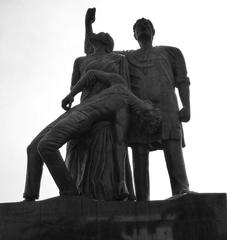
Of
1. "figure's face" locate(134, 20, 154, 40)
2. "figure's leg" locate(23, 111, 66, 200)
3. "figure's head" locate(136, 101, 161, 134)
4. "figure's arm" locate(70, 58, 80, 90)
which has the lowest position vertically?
"figure's leg" locate(23, 111, 66, 200)

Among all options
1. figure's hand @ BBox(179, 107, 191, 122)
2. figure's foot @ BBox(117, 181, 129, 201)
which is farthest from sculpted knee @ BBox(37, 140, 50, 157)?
figure's hand @ BBox(179, 107, 191, 122)

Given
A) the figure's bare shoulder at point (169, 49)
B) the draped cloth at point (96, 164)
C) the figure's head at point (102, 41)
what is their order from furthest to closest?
the figure's head at point (102, 41), the figure's bare shoulder at point (169, 49), the draped cloth at point (96, 164)

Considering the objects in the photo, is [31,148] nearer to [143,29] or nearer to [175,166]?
[175,166]

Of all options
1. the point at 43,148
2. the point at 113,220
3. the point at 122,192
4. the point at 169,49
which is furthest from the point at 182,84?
the point at 113,220

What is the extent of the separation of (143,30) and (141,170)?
3.25m

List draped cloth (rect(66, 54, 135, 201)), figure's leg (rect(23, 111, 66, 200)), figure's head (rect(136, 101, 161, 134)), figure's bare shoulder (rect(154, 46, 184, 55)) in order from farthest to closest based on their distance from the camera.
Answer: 1. figure's bare shoulder (rect(154, 46, 184, 55))
2. figure's head (rect(136, 101, 161, 134))
3. draped cloth (rect(66, 54, 135, 201))
4. figure's leg (rect(23, 111, 66, 200))

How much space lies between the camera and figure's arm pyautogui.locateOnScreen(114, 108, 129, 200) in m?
9.05

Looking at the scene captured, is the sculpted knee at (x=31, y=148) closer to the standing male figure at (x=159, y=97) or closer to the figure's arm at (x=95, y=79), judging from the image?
the figure's arm at (x=95, y=79)

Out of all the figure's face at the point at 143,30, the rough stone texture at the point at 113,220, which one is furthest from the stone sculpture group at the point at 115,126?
the rough stone texture at the point at 113,220

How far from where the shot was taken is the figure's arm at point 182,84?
10.3 m

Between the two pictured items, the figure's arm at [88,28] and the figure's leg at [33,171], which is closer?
the figure's leg at [33,171]

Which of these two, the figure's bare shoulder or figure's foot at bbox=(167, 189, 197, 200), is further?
the figure's bare shoulder

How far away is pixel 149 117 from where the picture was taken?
32.2ft

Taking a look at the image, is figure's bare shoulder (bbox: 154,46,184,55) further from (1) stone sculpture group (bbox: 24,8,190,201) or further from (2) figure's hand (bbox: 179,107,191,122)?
(2) figure's hand (bbox: 179,107,191,122)
